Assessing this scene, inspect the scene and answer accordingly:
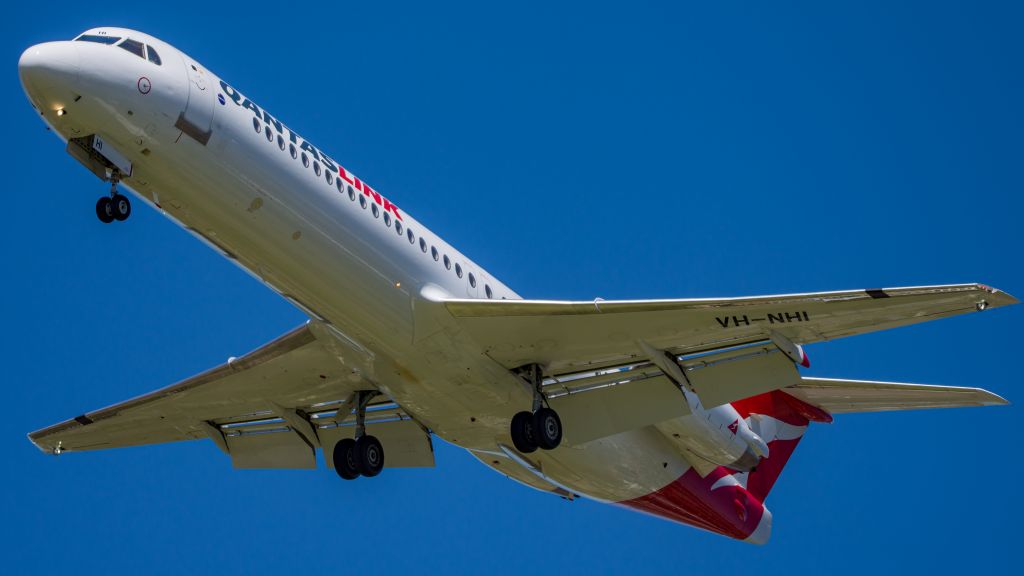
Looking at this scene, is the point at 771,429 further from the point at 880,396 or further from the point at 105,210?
the point at 105,210

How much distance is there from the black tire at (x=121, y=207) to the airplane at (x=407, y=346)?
2cm

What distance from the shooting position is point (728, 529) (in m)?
23.8

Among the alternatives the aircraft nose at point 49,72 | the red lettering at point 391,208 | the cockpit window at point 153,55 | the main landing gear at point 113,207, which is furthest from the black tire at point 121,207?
the red lettering at point 391,208

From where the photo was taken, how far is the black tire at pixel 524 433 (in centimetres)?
1936

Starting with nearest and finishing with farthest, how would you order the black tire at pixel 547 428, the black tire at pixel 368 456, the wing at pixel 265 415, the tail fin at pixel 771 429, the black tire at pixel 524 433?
1. the black tire at pixel 547 428
2. the black tire at pixel 524 433
3. the wing at pixel 265 415
4. the black tire at pixel 368 456
5. the tail fin at pixel 771 429

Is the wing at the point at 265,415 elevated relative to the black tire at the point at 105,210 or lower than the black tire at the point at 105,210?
lower

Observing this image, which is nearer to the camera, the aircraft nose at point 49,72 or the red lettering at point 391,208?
the aircraft nose at point 49,72

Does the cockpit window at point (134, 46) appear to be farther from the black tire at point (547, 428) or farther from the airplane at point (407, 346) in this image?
the black tire at point (547, 428)

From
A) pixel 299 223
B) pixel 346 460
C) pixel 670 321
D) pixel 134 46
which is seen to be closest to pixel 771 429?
pixel 670 321

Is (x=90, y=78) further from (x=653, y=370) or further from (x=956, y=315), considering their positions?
(x=956, y=315)

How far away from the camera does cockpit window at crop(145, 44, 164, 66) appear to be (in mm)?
16656

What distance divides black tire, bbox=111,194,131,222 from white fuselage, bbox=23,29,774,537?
1.47 feet

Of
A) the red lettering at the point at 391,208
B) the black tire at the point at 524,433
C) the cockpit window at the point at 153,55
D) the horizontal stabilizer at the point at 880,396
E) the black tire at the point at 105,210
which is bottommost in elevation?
the black tire at the point at 524,433

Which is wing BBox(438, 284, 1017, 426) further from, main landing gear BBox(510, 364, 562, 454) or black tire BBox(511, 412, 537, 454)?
black tire BBox(511, 412, 537, 454)
